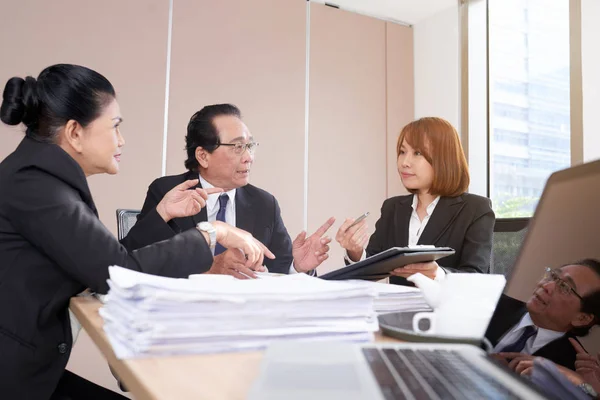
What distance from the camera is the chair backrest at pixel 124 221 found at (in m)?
2.09

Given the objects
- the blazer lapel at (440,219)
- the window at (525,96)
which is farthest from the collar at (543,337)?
the window at (525,96)

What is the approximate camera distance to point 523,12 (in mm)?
4180

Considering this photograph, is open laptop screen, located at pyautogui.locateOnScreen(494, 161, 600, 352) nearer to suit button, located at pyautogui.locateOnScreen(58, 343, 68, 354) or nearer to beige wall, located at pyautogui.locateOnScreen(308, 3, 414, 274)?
suit button, located at pyautogui.locateOnScreen(58, 343, 68, 354)

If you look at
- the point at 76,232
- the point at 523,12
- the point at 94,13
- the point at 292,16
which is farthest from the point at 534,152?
the point at 76,232

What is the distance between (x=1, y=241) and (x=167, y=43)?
9.46ft

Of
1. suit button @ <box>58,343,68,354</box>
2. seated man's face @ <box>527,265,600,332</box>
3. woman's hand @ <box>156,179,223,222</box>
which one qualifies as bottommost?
suit button @ <box>58,343,68,354</box>

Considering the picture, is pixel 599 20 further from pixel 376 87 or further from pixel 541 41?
pixel 376 87

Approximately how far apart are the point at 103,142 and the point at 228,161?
3.03 feet

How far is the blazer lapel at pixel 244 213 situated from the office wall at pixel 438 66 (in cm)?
277

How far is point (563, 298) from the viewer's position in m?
0.52

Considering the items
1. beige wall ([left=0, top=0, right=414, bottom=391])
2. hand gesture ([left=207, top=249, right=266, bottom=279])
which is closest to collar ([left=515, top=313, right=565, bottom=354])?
hand gesture ([left=207, top=249, right=266, bottom=279])

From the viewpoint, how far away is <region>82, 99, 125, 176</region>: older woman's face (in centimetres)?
143

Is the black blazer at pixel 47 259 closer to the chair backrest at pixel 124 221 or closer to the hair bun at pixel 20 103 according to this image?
the hair bun at pixel 20 103

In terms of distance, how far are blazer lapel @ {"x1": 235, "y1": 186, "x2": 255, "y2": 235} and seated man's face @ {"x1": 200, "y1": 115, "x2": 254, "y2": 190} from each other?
0.25ft
